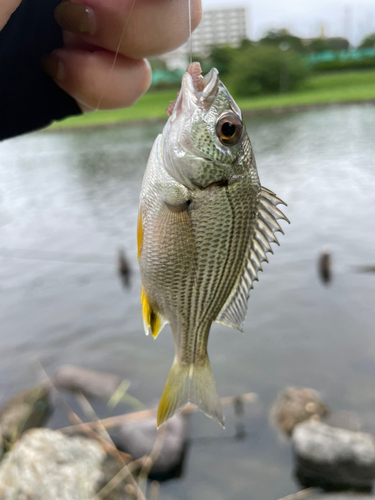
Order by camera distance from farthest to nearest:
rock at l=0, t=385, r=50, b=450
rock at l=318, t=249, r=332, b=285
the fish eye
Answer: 1. rock at l=318, t=249, r=332, b=285
2. rock at l=0, t=385, r=50, b=450
3. the fish eye

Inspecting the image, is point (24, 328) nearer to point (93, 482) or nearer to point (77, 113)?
point (93, 482)

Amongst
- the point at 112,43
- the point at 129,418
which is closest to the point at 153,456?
the point at 129,418

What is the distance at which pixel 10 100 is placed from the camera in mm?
1959

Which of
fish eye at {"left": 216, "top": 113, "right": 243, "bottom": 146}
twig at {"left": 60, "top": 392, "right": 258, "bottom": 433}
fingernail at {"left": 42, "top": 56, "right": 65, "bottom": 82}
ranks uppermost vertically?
fingernail at {"left": 42, "top": 56, "right": 65, "bottom": 82}

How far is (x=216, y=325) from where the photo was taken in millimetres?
8750

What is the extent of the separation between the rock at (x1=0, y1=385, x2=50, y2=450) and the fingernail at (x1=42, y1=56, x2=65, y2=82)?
555 cm

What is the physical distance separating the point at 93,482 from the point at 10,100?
184 inches

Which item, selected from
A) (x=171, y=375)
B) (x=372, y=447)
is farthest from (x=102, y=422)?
(x=171, y=375)

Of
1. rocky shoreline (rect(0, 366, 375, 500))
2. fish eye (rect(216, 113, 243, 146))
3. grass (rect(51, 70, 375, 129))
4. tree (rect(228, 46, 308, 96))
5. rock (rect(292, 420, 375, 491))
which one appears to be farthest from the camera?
tree (rect(228, 46, 308, 96))

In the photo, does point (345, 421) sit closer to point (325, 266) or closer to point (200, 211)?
point (325, 266)

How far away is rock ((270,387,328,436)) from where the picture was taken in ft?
19.6

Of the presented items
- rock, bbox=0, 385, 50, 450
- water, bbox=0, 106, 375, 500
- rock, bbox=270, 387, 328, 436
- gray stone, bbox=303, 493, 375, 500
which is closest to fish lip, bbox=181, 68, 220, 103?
water, bbox=0, 106, 375, 500

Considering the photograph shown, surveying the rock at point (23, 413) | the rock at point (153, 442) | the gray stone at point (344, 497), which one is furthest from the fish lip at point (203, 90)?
the rock at point (23, 413)

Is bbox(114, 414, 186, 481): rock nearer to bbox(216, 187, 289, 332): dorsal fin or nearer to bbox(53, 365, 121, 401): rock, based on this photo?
bbox(53, 365, 121, 401): rock
